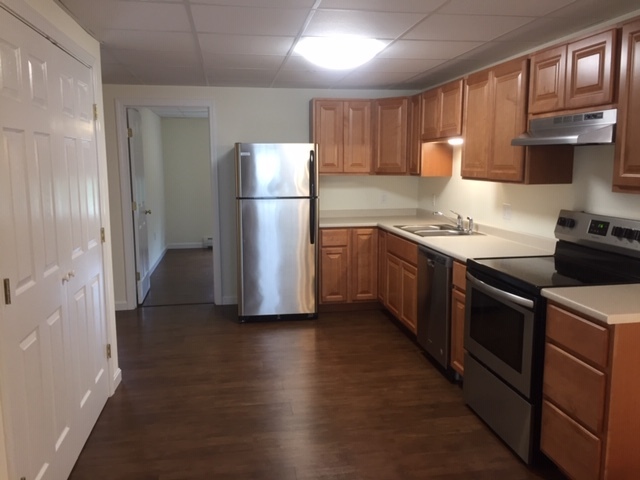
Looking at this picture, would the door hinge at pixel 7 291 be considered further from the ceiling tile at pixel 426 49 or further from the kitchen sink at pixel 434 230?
the kitchen sink at pixel 434 230

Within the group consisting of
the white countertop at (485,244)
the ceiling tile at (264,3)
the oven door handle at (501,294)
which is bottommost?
the oven door handle at (501,294)

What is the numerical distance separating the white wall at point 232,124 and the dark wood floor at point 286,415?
1181mm

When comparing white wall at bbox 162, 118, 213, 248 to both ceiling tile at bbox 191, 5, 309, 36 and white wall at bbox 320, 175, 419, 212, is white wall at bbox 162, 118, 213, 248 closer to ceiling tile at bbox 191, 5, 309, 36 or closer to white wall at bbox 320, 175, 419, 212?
white wall at bbox 320, 175, 419, 212

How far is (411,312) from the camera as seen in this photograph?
4129 millimetres

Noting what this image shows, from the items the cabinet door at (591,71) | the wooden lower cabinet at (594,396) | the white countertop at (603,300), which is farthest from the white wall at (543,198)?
the wooden lower cabinet at (594,396)

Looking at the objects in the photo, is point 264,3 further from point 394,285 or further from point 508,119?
point 394,285

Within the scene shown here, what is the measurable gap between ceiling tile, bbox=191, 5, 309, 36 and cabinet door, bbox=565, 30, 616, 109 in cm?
140

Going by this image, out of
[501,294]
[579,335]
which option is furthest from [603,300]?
[501,294]

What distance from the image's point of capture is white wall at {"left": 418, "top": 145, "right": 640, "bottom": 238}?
2822 millimetres

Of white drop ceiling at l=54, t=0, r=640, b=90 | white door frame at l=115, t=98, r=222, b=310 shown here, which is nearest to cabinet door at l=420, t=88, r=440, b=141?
white drop ceiling at l=54, t=0, r=640, b=90

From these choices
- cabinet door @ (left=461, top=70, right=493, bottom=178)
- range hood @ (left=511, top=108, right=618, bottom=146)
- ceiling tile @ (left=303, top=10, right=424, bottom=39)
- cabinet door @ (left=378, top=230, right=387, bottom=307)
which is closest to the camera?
range hood @ (left=511, top=108, right=618, bottom=146)

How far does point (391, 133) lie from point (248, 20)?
96.5 inches

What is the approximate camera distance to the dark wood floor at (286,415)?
97.9 inches

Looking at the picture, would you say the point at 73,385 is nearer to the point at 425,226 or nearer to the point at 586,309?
the point at 586,309
